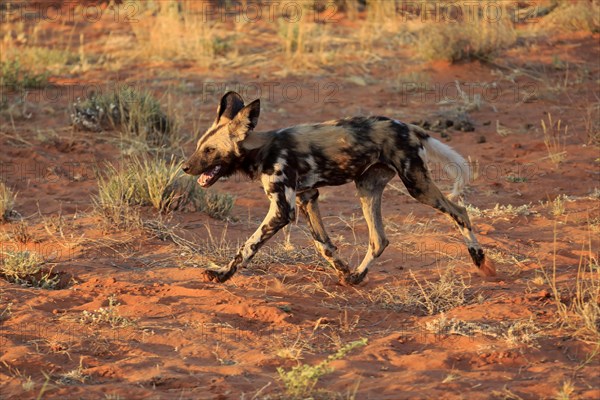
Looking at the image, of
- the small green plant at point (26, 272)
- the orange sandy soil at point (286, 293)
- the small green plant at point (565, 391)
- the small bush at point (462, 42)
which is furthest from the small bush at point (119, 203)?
the small bush at point (462, 42)

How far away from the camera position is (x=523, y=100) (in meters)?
12.2

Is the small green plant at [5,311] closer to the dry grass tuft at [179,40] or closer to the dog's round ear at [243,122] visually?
the dog's round ear at [243,122]

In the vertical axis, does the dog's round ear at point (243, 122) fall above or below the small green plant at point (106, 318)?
above

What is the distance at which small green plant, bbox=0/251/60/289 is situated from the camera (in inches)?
249

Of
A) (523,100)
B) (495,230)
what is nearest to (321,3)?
(523,100)

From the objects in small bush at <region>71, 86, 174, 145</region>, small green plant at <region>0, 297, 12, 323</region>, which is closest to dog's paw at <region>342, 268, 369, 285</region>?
small green plant at <region>0, 297, 12, 323</region>

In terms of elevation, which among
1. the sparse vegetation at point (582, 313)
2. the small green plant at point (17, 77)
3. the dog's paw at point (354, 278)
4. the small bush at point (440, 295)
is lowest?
the dog's paw at point (354, 278)

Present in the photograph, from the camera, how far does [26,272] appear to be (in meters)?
6.35

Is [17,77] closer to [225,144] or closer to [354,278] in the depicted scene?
[225,144]

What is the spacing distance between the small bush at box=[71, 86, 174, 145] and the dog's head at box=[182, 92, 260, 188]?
4.42 meters

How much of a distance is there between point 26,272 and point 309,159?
2097 mm

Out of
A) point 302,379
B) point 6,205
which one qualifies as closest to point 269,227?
point 302,379

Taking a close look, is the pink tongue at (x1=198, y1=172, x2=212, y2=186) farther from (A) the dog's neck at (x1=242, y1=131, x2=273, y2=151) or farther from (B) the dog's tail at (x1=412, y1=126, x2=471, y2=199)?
(B) the dog's tail at (x1=412, y1=126, x2=471, y2=199)

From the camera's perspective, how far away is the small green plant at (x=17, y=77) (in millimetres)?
Answer: 12242
